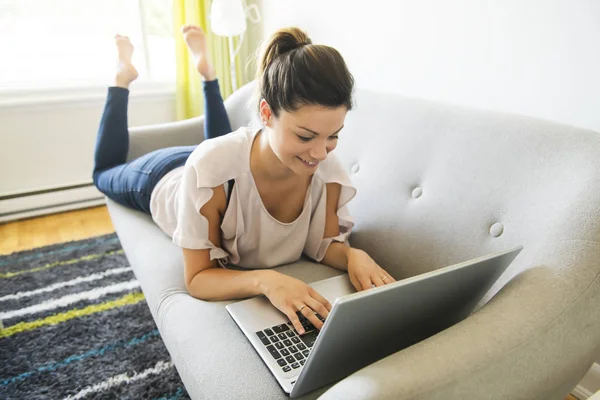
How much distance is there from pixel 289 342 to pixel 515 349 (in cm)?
41

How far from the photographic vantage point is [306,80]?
0.89 m

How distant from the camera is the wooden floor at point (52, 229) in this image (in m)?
2.16

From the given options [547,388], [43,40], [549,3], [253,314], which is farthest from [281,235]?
[43,40]

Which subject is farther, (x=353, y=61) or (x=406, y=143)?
(x=353, y=61)

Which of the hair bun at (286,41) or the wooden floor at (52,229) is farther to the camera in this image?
the wooden floor at (52,229)

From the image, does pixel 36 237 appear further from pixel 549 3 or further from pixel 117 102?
pixel 549 3

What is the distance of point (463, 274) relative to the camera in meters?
0.69

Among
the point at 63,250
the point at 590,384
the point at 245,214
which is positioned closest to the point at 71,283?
the point at 63,250

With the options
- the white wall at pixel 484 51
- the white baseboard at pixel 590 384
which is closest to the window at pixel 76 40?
the white wall at pixel 484 51

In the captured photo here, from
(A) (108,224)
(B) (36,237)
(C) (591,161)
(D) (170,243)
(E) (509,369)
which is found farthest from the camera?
(A) (108,224)

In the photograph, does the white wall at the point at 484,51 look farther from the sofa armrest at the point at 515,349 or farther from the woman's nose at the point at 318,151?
the woman's nose at the point at 318,151

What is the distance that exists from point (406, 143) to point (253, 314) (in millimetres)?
618

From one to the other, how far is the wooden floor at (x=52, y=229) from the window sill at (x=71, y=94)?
2.07 ft

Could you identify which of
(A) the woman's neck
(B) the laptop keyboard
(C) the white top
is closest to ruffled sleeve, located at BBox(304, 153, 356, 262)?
(C) the white top
